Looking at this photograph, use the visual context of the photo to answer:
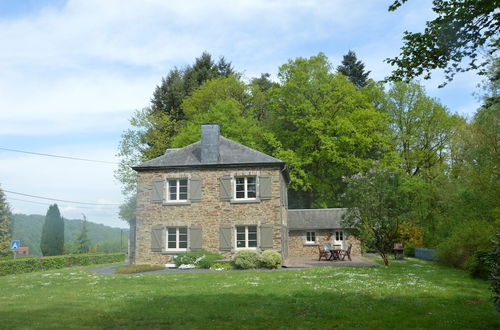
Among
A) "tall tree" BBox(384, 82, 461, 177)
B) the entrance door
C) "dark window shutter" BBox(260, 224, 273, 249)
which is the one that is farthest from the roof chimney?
"tall tree" BBox(384, 82, 461, 177)

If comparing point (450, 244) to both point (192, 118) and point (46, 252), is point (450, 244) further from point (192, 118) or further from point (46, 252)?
point (46, 252)

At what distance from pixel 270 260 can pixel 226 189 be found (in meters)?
4.94

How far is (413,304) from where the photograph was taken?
406 inches

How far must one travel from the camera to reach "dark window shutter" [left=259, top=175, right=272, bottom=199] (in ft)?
79.8

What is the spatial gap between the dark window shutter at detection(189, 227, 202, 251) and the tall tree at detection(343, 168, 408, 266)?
8.54m

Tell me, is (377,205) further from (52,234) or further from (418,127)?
(52,234)

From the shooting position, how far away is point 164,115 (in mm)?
43625

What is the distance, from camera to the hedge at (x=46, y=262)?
2648cm

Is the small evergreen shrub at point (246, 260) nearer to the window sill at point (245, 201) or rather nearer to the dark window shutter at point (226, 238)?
the dark window shutter at point (226, 238)

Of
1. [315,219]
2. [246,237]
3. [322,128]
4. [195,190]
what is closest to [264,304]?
[246,237]

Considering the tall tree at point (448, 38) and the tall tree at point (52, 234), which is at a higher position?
the tall tree at point (448, 38)

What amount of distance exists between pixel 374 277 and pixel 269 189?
9551 mm

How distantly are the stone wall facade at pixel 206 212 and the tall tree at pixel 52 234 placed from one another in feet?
67.7

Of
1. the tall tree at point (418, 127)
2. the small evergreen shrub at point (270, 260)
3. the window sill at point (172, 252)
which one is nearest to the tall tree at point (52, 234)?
the window sill at point (172, 252)
